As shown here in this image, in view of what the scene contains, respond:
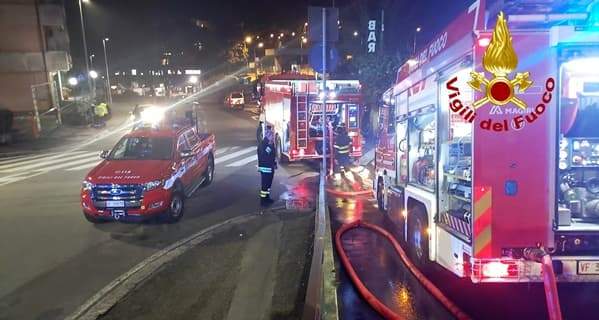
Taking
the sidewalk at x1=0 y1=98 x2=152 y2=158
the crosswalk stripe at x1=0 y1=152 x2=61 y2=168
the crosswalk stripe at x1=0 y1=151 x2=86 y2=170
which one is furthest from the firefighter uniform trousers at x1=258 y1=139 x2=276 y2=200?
the sidewalk at x1=0 y1=98 x2=152 y2=158

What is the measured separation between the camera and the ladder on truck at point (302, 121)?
14648 millimetres

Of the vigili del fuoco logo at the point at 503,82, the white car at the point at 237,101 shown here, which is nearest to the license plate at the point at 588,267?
the vigili del fuoco logo at the point at 503,82

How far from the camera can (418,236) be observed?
20.5 feet

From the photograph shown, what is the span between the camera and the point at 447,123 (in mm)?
5391

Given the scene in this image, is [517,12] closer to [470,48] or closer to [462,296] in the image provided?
[470,48]

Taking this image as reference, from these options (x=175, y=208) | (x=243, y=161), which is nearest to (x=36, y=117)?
(x=243, y=161)

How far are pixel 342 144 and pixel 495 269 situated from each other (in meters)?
8.83

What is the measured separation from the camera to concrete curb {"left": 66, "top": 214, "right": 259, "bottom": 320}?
213 inches

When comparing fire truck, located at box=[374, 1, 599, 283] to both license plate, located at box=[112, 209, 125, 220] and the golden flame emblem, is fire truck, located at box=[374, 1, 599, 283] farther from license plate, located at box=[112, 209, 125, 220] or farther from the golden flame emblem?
license plate, located at box=[112, 209, 125, 220]

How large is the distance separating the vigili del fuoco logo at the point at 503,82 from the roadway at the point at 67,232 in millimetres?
5080

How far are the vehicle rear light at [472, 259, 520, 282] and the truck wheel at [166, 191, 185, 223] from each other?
6.25 meters

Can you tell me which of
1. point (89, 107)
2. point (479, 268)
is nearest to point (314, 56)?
point (479, 268)

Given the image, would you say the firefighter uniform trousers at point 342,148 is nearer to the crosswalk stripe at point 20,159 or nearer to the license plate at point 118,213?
the license plate at point 118,213

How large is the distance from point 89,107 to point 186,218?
1072 inches
